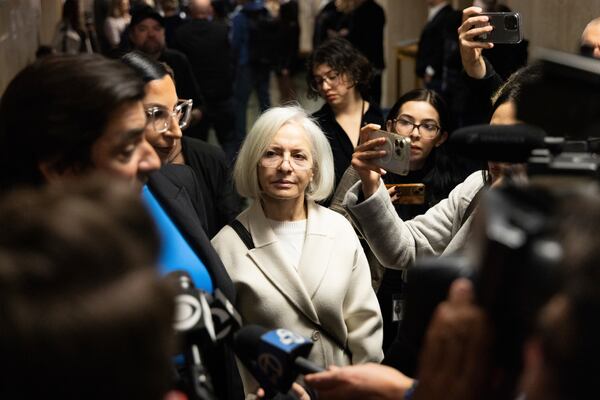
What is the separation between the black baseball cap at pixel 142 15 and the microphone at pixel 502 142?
4826 millimetres

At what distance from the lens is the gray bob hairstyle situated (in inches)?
137

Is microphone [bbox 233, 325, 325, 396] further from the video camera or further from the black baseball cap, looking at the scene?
the black baseball cap

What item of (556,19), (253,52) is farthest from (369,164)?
(253,52)

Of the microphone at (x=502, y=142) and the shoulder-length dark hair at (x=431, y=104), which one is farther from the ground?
the microphone at (x=502, y=142)

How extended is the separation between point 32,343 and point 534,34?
763 cm

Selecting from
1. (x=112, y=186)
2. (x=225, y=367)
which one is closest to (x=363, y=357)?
(x=225, y=367)

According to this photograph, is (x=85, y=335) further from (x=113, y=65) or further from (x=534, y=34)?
(x=534, y=34)

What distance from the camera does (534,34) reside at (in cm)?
821

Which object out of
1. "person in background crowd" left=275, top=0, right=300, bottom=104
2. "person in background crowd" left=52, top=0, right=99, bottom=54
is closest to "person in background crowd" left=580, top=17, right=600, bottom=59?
"person in background crowd" left=52, top=0, right=99, bottom=54

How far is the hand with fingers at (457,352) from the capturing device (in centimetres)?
143

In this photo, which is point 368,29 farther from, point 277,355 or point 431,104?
point 277,355

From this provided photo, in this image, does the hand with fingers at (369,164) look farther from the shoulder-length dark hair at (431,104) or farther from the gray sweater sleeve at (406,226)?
the shoulder-length dark hair at (431,104)

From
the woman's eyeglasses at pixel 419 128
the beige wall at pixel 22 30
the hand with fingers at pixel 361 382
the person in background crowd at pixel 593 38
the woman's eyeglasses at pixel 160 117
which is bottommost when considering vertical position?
the beige wall at pixel 22 30

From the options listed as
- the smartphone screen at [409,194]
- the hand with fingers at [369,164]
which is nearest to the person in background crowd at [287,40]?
the smartphone screen at [409,194]
